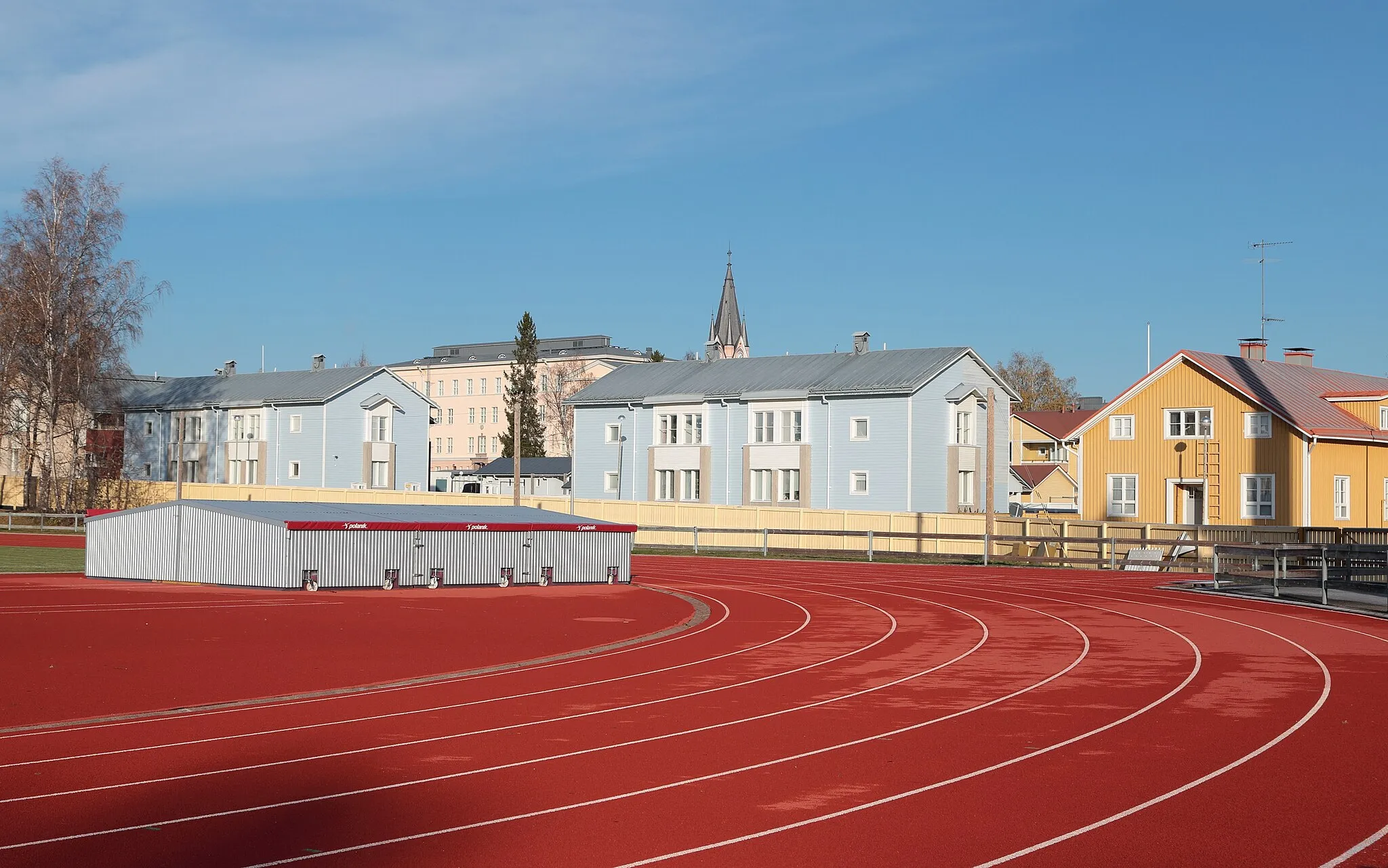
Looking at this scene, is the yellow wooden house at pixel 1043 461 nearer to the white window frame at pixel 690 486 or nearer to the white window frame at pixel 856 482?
the white window frame at pixel 856 482

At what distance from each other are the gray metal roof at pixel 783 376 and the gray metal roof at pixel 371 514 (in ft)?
79.9

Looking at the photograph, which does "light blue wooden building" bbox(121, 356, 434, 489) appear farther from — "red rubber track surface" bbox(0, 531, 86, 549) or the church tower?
the church tower

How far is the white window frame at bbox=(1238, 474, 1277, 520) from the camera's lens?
153ft

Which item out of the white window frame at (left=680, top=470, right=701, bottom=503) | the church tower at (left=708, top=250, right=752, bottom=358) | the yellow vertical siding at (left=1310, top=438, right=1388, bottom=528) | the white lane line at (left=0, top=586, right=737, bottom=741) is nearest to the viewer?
the white lane line at (left=0, top=586, right=737, bottom=741)

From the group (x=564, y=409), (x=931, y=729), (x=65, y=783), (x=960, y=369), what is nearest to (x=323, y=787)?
(x=65, y=783)

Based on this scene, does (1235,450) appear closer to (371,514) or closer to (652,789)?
(371,514)

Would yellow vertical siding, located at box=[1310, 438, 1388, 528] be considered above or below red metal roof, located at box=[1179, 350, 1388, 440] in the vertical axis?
below

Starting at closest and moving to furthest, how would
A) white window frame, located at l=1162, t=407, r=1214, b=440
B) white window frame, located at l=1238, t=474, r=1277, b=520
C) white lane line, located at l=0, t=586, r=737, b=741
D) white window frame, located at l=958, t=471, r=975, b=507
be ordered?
white lane line, located at l=0, t=586, r=737, b=741 < white window frame, located at l=1238, t=474, r=1277, b=520 < white window frame, located at l=1162, t=407, r=1214, b=440 < white window frame, located at l=958, t=471, r=975, b=507

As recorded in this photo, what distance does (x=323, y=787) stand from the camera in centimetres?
1078

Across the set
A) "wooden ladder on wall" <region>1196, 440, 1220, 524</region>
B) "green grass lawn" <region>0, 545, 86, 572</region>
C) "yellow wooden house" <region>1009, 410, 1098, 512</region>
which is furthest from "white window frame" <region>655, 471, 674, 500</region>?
"green grass lawn" <region>0, 545, 86, 572</region>

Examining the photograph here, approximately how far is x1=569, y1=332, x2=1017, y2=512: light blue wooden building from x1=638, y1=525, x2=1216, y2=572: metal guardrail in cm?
710

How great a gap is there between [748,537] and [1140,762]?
38615mm

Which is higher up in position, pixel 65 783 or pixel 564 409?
pixel 564 409

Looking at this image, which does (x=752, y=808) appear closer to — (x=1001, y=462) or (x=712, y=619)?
(x=712, y=619)
